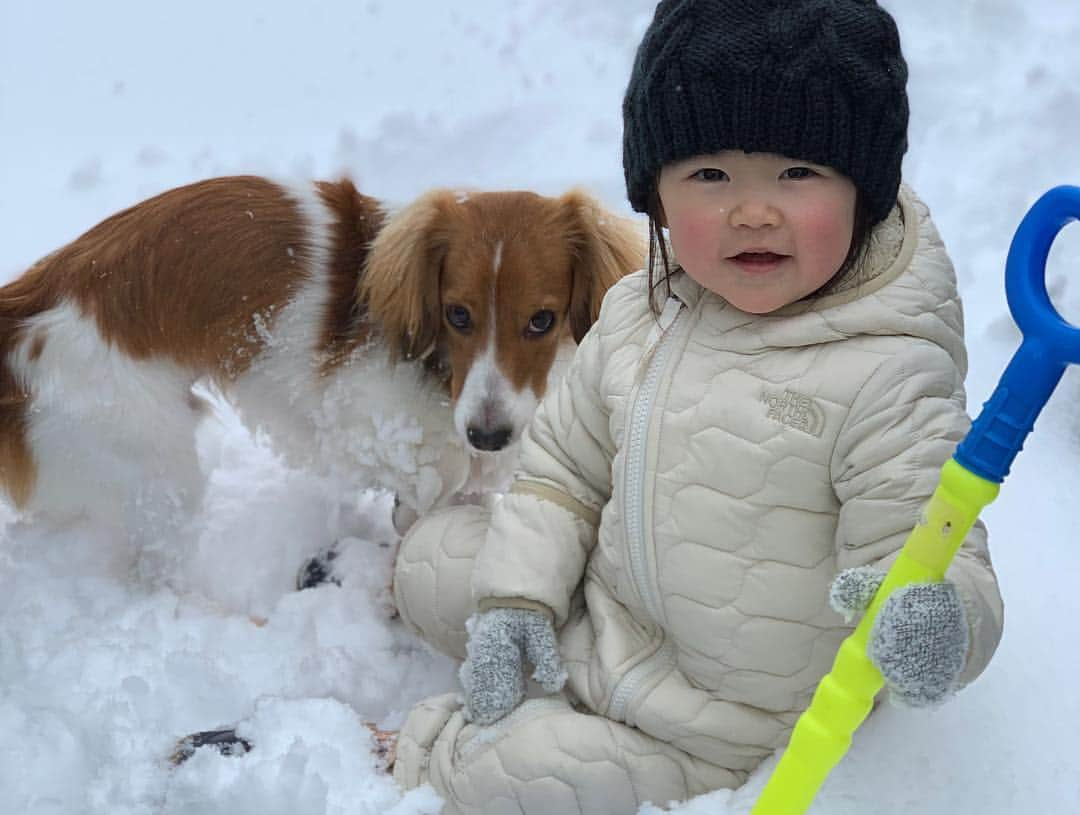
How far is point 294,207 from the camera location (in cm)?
254

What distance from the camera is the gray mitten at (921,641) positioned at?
4.01 ft

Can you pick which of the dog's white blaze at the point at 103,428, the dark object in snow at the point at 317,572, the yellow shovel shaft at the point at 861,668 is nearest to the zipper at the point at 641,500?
the yellow shovel shaft at the point at 861,668

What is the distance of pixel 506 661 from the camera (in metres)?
1.74

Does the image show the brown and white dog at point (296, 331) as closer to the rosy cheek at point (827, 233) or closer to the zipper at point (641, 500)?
the zipper at point (641, 500)

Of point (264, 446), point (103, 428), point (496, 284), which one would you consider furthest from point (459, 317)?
point (264, 446)

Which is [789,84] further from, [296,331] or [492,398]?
[296,331]

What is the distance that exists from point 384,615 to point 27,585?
79cm

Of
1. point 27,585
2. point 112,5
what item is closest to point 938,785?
point 27,585

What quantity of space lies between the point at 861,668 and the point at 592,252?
1336 mm

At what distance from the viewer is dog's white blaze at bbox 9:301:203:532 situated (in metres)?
2.38

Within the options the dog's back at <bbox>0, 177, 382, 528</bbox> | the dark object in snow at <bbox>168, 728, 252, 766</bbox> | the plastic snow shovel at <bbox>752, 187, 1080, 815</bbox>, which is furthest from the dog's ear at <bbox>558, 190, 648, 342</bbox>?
the plastic snow shovel at <bbox>752, 187, 1080, 815</bbox>

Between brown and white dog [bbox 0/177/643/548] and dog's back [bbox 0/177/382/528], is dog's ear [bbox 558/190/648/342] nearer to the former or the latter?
brown and white dog [bbox 0/177/643/548]

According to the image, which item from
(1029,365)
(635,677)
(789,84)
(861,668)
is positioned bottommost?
(635,677)

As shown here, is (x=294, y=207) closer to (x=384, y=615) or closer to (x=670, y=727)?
(x=384, y=615)
